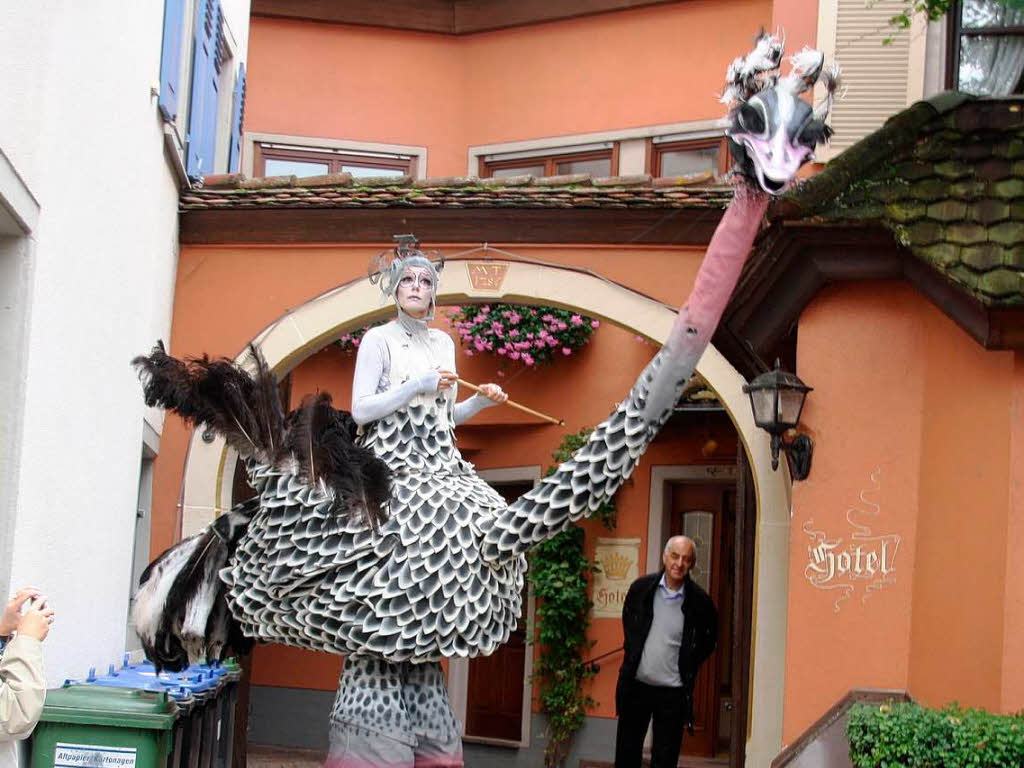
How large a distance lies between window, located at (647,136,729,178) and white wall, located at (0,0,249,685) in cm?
628

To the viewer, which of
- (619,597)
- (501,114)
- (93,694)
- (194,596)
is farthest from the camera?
(501,114)

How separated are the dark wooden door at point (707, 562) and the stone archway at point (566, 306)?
11.4 feet

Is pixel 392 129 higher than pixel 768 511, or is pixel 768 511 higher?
pixel 392 129

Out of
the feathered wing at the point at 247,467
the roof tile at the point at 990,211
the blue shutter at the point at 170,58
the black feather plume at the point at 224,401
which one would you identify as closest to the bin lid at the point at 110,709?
the feathered wing at the point at 247,467

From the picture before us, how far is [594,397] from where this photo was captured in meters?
13.7

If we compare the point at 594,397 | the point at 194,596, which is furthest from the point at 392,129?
the point at 194,596

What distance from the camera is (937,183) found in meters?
7.67

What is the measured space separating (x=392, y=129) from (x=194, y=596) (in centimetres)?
1127

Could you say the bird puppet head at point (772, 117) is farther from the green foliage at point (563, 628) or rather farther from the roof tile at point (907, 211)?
the green foliage at point (563, 628)

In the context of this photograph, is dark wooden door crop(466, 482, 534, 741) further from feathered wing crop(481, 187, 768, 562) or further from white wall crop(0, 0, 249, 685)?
feathered wing crop(481, 187, 768, 562)

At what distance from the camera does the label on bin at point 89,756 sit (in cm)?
637

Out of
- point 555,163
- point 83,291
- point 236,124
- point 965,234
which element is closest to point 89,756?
point 83,291

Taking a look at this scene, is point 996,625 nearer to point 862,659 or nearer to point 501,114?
point 862,659

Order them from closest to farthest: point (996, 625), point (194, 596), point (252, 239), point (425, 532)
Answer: point (425, 532) < point (194, 596) < point (996, 625) < point (252, 239)
